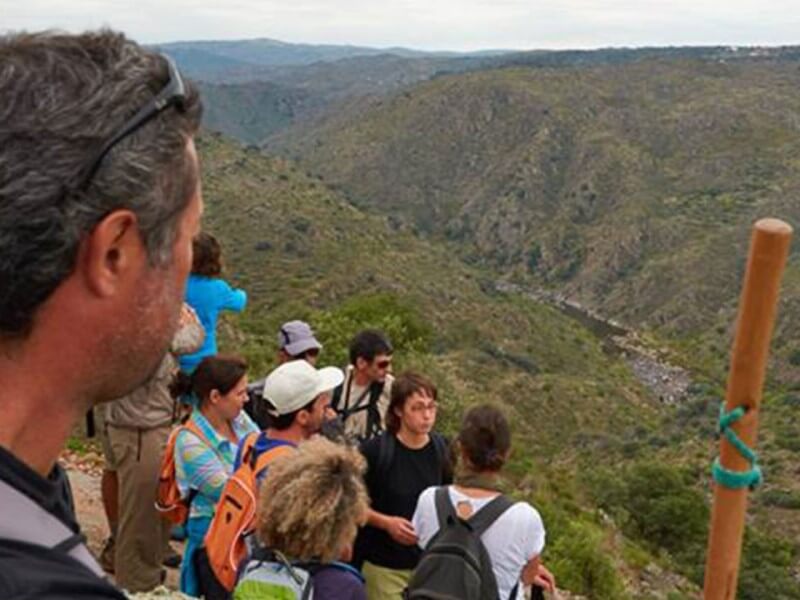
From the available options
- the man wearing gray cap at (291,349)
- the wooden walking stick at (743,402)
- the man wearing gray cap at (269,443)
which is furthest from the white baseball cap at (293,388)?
the wooden walking stick at (743,402)

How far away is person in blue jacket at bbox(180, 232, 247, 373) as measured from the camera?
365 cm

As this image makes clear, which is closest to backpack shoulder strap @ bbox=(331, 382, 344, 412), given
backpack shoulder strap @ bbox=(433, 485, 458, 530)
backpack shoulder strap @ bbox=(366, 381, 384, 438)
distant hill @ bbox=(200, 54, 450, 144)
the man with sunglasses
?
the man with sunglasses

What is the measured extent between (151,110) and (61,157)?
0.11 meters

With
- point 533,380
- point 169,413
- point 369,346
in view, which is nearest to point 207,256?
point 169,413

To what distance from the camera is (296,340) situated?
413cm

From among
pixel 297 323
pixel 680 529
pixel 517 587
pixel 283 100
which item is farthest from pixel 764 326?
pixel 283 100

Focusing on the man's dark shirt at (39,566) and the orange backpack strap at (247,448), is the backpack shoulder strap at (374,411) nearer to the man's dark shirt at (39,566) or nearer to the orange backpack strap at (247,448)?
the orange backpack strap at (247,448)

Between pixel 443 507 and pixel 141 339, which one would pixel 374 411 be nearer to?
pixel 443 507

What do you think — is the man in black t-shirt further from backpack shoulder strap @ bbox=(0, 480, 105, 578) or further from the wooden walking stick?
backpack shoulder strap @ bbox=(0, 480, 105, 578)

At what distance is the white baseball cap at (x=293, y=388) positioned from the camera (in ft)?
9.78

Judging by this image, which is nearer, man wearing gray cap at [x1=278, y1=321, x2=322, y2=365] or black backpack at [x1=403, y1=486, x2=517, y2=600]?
black backpack at [x1=403, y1=486, x2=517, y2=600]

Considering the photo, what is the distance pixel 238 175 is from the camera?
148 feet

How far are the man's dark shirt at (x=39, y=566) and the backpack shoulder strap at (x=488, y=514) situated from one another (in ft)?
6.71

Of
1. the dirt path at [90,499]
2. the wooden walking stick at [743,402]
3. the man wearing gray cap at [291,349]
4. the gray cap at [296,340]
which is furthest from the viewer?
the dirt path at [90,499]
